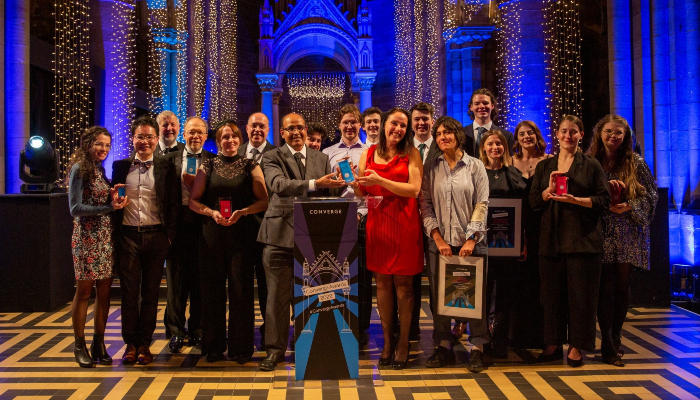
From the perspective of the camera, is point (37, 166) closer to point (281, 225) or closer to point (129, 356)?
point (129, 356)

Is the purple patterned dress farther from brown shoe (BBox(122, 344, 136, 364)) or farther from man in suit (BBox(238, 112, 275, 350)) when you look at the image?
man in suit (BBox(238, 112, 275, 350))

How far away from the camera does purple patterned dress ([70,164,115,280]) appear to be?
3.89m

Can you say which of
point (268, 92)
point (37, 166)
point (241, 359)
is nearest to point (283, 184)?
point (241, 359)

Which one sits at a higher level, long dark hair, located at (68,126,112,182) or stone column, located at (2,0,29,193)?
stone column, located at (2,0,29,193)

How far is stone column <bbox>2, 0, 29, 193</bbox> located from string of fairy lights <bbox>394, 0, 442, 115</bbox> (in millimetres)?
7761

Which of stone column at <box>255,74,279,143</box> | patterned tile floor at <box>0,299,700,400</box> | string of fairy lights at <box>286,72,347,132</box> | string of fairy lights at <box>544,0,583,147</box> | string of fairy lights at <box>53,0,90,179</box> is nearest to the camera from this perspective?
patterned tile floor at <box>0,299,700,400</box>

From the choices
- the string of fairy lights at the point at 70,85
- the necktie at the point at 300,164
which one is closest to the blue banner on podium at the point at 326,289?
the necktie at the point at 300,164

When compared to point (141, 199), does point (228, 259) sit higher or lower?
lower

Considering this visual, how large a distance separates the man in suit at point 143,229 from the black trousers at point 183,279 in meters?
0.36

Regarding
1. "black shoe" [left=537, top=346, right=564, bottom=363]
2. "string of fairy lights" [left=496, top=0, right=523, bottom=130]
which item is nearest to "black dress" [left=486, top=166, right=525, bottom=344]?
"black shoe" [left=537, top=346, right=564, bottom=363]

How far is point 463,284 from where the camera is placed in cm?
385

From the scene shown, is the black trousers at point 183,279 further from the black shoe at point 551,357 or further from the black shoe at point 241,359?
the black shoe at point 551,357

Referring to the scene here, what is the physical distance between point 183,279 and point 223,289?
631 millimetres

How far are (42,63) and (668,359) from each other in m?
10.4
